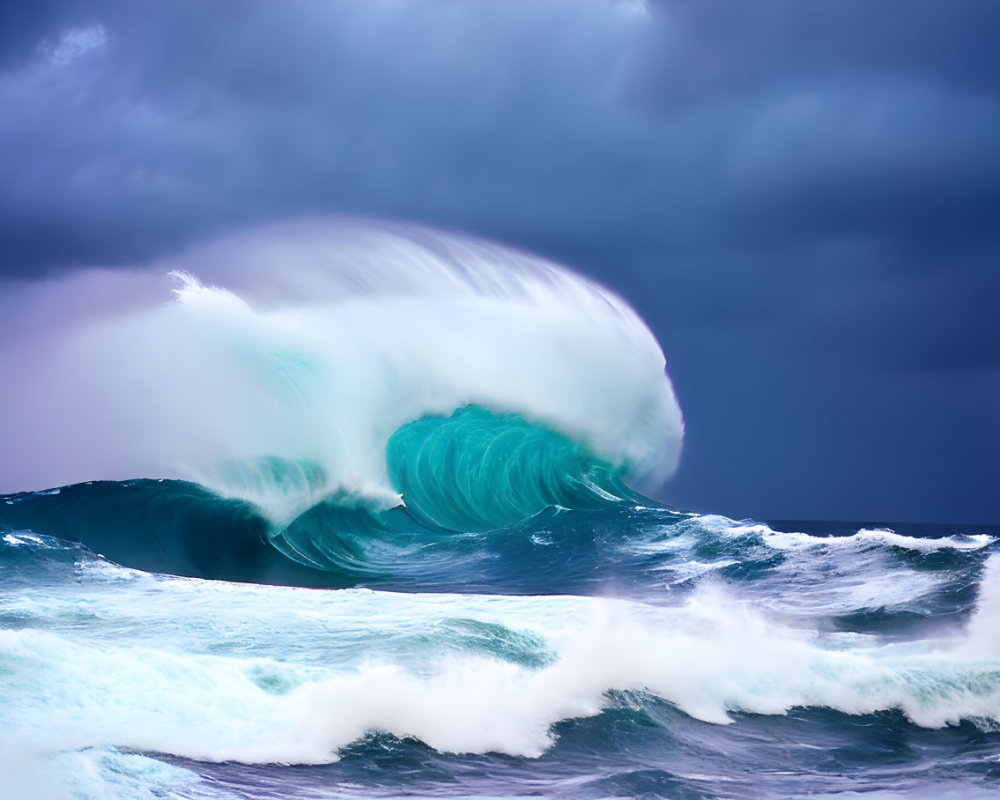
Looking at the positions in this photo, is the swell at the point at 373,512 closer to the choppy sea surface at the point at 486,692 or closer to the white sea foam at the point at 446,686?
the choppy sea surface at the point at 486,692

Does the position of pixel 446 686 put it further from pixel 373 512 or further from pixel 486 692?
pixel 373 512

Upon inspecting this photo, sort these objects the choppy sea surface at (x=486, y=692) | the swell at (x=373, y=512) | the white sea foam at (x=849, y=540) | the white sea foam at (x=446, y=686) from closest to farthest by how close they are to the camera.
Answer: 1. the choppy sea surface at (x=486, y=692)
2. the white sea foam at (x=446, y=686)
3. the swell at (x=373, y=512)
4. the white sea foam at (x=849, y=540)

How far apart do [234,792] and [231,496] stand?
12.3 m

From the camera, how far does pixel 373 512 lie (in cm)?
1781

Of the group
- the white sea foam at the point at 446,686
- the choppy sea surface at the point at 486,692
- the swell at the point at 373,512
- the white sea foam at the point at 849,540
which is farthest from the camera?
the white sea foam at the point at 849,540

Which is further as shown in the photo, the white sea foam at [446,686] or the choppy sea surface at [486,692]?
the white sea foam at [446,686]

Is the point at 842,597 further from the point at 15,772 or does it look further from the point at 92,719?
the point at 15,772

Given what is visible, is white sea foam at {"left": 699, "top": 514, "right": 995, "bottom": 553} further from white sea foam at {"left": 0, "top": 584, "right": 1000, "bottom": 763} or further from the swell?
white sea foam at {"left": 0, "top": 584, "right": 1000, "bottom": 763}

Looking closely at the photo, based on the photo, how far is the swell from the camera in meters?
14.7

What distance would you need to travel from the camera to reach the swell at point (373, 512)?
1467 cm

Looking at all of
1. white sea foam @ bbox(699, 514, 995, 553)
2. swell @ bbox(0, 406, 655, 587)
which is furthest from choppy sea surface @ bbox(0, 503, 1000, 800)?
white sea foam @ bbox(699, 514, 995, 553)

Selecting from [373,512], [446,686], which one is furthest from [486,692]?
[373,512]

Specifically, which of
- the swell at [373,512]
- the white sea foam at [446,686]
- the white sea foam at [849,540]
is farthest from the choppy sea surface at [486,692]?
the white sea foam at [849,540]

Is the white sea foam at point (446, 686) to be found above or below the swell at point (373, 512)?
below
